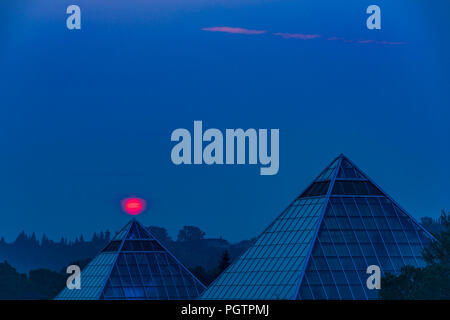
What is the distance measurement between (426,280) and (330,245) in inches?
419

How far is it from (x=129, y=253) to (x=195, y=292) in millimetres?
8379

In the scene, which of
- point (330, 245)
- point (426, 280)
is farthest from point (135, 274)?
point (426, 280)

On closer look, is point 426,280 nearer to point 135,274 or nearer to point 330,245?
point 330,245

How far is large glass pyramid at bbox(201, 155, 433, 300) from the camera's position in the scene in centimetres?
6975

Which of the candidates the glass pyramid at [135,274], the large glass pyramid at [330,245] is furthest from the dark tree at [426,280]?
the glass pyramid at [135,274]

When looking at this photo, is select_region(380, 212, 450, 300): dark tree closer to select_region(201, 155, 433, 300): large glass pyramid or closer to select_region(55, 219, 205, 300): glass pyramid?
select_region(201, 155, 433, 300): large glass pyramid

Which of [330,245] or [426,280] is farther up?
[330,245]

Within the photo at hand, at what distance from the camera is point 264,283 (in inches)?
2857

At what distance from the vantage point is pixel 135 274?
9731cm

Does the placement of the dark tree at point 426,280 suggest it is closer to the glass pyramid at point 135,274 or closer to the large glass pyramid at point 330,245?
the large glass pyramid at point 330,245

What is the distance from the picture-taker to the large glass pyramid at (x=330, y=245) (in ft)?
229
